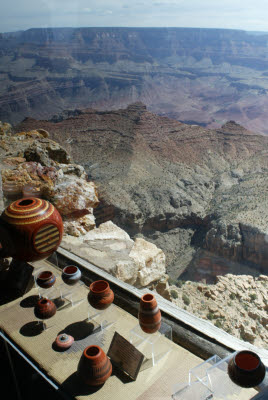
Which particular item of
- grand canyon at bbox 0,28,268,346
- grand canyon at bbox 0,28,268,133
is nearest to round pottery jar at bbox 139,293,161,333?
grand canyon at bbox 0,28,268,346

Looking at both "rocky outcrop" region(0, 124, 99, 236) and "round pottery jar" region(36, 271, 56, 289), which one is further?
"rocky outcrop" region(0, 124, 99, 236)

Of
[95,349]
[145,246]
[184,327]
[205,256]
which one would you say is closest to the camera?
[95,349]

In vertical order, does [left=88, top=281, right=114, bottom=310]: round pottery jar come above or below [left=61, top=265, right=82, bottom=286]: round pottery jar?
above

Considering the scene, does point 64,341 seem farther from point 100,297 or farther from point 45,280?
point 45,280

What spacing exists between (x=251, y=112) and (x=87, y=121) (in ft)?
101

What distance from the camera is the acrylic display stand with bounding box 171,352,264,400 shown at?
1485mm

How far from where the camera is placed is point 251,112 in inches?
1997

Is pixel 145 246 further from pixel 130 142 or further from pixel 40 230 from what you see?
pixel 130 142

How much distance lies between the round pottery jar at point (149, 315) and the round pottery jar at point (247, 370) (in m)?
0.48

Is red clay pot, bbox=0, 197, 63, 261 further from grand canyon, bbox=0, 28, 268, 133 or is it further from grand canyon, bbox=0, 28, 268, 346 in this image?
grand canyon, bbox=0, 28, 268, 133

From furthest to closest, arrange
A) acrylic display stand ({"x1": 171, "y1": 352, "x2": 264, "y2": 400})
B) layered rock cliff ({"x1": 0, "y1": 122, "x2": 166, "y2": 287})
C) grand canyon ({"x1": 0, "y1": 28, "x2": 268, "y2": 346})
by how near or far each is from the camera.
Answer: grand canyon ({"x1": 0, "y1": 28, "x2": 268, "y2": 346}) → layered rock cliff ({"x1": 0, "y1": 122, "x2": 166, "y2": 287}) → acrylic display stand ({"x1": 171, "y1": 352, "x2": 264, "y2": 400})

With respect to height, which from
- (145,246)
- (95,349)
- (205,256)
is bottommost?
(205,256)

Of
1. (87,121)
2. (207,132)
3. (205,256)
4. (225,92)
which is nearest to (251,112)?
(225,92)

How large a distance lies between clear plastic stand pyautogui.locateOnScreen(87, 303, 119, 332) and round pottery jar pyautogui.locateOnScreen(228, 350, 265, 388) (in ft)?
2.89
